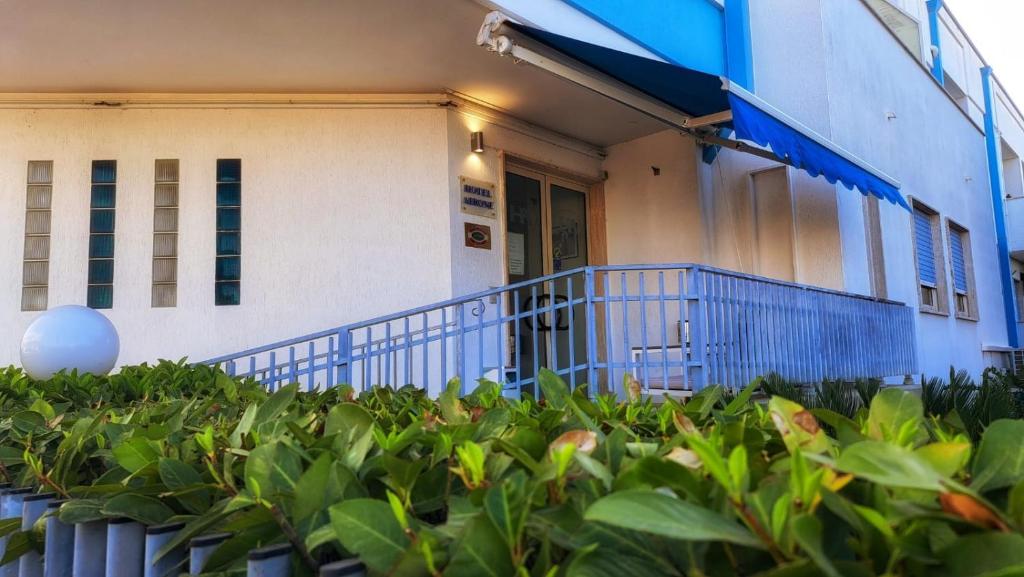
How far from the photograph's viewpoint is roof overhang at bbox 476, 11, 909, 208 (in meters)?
4.87

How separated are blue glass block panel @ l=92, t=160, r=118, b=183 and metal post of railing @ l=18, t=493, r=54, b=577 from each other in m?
5.82

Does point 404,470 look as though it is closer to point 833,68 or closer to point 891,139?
point 833,68

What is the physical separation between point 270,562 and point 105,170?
259 inches

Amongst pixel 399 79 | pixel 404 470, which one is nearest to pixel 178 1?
pixel 399 79

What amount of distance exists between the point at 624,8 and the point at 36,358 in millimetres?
5067

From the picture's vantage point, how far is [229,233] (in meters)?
6.33

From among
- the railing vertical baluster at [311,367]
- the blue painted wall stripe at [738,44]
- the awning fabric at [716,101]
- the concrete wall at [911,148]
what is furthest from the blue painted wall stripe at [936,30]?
the railing vertical baluster at [311,367]

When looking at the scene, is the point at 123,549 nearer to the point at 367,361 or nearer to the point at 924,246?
the point at 367,361

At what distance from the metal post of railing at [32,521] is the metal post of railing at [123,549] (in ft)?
1.00

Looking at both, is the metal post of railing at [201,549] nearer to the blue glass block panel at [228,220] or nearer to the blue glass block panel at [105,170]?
the blue glass block panel at [228,220]

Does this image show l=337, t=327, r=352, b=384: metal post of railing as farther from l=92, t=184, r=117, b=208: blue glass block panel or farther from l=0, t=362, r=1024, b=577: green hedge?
l=0, t=362, r=1024, b=577: green hedge

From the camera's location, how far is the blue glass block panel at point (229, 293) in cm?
623

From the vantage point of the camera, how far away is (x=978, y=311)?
1081cm

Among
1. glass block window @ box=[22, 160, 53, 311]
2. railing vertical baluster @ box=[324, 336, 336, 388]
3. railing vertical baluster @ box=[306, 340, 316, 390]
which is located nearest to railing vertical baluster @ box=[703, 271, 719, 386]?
railing vertical baluster @ box=[324, 336, 336, 388]
